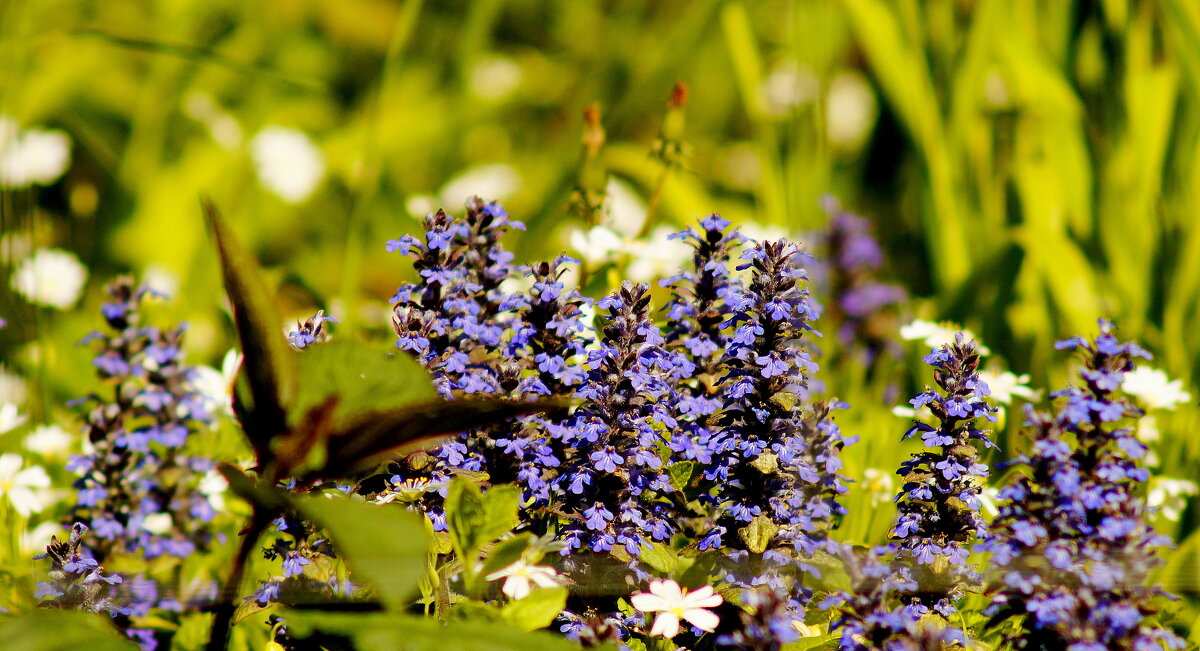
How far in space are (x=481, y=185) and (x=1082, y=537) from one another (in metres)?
2.96

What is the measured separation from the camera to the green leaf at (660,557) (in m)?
1.43

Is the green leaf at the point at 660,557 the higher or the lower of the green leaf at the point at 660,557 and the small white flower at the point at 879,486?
the lower

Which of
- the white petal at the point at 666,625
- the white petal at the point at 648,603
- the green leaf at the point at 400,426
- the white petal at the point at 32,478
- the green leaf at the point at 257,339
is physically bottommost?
the white petal at the point at 666,625

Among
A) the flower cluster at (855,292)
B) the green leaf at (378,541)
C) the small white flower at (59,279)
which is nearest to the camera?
the green leaf at (378,541)

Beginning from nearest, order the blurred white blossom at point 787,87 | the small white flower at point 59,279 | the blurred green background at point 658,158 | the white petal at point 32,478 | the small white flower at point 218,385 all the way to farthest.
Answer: the white petal at point 32,478 < the small white flower at point 218,385 < the blurred green background at point 658,158 < the blurred white blossom at point 787,87 < the small white flower at point 59,279

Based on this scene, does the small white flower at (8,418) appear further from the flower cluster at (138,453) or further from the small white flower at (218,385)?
the small white flower at (218,385)

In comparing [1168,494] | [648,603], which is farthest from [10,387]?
[1168,494]

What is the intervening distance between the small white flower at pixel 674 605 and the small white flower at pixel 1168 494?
3.51 ft

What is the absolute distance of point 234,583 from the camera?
1.29 metres

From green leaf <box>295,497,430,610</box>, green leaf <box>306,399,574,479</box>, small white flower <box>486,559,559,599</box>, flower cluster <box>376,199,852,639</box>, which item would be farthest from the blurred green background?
green leaf <box>295,497,430,610</box>

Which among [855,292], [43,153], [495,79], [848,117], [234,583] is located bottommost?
[234,583]

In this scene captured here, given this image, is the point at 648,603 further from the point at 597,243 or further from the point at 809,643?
the point at 597,243

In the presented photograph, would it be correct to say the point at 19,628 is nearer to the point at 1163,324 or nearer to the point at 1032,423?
the point at 1032,423

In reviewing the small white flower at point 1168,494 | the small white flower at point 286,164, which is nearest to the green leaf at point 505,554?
the small white flower at point 1168,494
